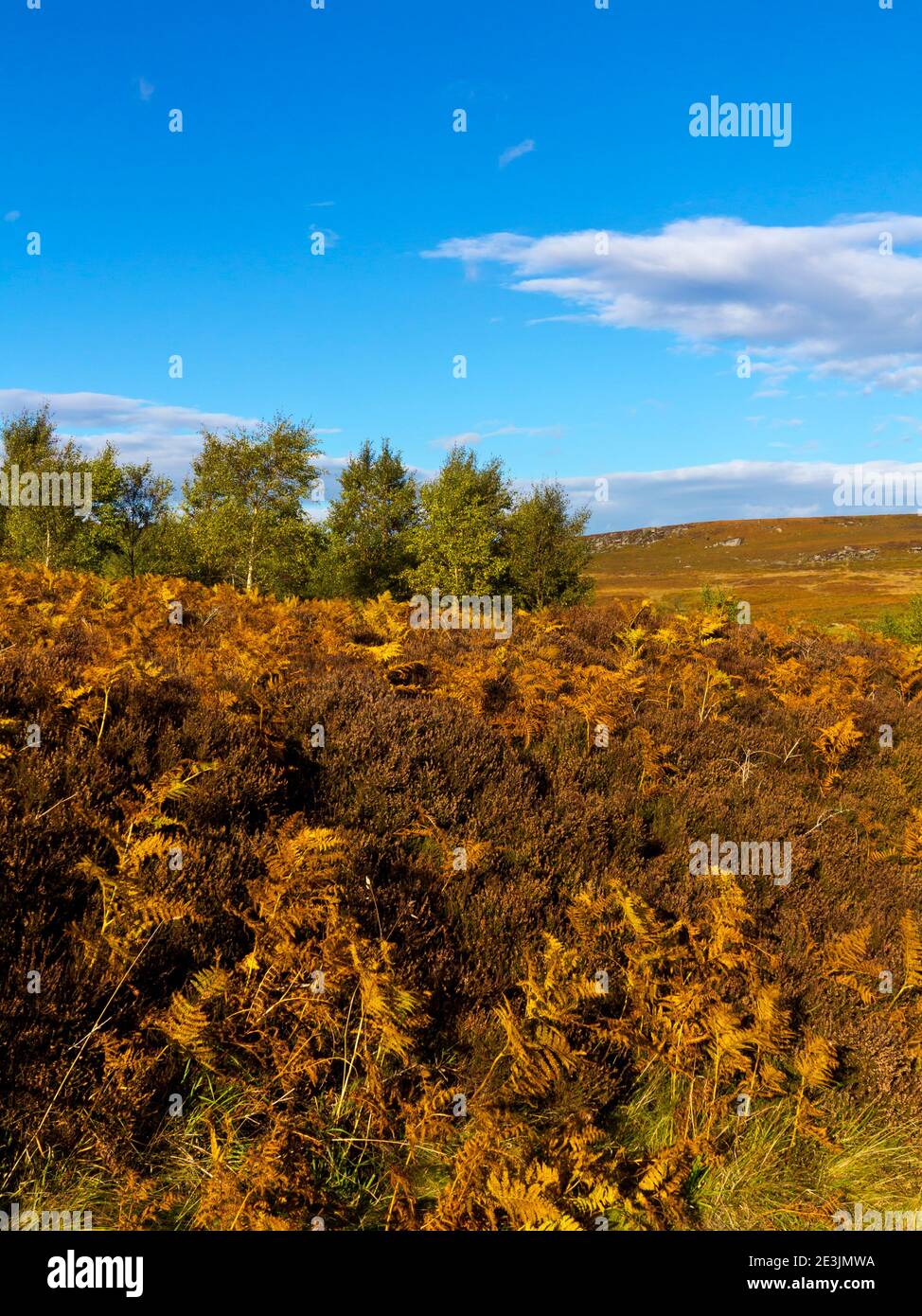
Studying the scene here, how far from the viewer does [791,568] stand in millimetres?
136125

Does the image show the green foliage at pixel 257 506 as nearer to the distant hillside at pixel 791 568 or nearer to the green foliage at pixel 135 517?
the green foliage at pixel 135 517

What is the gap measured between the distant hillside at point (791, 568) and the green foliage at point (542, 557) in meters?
2.19

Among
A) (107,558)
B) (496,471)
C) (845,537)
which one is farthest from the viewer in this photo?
(845,537)

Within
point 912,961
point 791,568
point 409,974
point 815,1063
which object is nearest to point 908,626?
point 912,961

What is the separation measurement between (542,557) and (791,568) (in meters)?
106

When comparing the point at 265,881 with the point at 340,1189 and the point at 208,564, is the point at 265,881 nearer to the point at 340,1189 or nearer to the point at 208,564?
the point at 340,1189

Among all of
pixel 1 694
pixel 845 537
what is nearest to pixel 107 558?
pixel 1 694

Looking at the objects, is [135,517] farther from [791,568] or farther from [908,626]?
[791,568]

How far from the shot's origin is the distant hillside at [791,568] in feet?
262

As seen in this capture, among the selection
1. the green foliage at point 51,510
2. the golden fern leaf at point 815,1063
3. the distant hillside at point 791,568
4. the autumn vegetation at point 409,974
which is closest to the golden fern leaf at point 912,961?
the autumn vegetation at point 409,974

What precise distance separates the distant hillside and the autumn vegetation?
4231 cm
